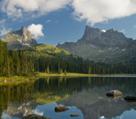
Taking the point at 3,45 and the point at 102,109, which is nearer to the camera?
the point at 102,109

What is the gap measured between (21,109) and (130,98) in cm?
3638

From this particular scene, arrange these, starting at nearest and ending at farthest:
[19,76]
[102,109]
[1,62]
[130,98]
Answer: [102,109] < [130,98] < [1,62] < [19,76]

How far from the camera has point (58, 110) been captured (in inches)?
2788

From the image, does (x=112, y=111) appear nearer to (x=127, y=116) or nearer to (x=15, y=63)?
(x=127, y=116)

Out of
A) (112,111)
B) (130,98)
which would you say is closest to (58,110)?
(112,111)

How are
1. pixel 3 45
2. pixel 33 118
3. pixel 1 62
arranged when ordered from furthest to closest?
1. pixel 3 45
2. pixel 1 62
3. pixel 33 118

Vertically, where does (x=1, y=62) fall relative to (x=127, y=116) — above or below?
above

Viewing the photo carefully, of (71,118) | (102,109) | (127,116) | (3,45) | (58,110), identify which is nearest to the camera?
(71,118)

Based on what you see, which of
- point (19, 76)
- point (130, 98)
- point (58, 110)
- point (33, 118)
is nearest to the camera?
point (33, 118)

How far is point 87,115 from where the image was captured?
218ft

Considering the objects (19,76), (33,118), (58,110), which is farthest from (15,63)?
(33,118)

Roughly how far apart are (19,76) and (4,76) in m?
25.7

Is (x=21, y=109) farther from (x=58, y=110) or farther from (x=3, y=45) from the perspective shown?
(x=3, y=45)

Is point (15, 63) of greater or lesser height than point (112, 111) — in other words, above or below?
above
